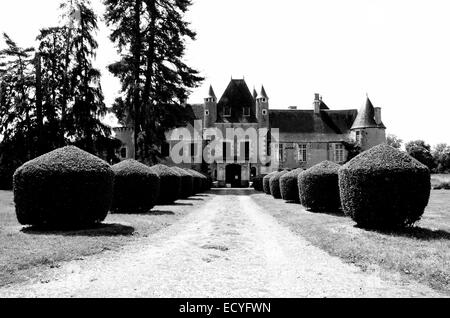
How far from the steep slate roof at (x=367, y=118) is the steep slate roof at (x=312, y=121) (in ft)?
6.31

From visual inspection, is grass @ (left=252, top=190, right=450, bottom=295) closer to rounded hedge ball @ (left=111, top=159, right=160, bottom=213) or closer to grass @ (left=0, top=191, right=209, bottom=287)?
grass @ (left=0, top=191, right=209, bottom=287)

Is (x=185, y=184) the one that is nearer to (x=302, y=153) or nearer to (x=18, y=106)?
(x=18, y=106)

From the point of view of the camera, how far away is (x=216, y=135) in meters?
53.8

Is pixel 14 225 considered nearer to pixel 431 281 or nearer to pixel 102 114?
pixel 431 281

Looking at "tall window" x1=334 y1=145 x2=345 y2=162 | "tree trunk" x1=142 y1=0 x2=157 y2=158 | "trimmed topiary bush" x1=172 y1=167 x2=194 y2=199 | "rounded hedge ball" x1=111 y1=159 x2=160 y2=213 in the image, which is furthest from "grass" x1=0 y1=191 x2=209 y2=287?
"tall window" x1=334 y1=145 x2=345 y2=162

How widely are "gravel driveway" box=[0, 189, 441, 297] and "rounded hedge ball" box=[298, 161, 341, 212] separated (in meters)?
7.07

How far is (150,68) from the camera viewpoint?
29875 millimetres

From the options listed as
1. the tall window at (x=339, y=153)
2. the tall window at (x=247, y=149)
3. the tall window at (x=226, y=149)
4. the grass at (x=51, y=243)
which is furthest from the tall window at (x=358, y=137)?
the grass at (x=51, y=243)

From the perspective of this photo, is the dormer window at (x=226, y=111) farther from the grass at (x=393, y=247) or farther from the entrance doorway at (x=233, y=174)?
the grass at (x=393, y=247)

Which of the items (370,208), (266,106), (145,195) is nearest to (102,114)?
(145,195)

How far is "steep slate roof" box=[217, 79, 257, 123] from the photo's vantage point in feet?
178

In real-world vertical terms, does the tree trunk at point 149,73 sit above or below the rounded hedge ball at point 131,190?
above

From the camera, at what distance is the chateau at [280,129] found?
5362 centimetres

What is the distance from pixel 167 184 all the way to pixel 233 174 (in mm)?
33970
